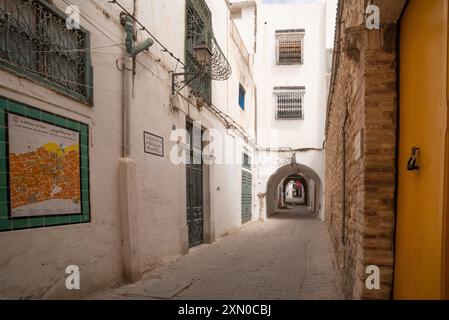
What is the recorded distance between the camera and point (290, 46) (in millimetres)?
13898

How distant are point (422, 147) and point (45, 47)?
3.80 metres

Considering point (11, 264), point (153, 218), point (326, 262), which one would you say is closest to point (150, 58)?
point (153, 218)

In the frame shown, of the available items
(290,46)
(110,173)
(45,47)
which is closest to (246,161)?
(290,46)

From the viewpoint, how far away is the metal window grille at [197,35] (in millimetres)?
6848

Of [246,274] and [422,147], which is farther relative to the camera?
[246,274]

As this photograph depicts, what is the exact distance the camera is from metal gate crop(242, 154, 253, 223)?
11.9 m

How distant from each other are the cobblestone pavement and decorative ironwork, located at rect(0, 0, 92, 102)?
8.90 feet

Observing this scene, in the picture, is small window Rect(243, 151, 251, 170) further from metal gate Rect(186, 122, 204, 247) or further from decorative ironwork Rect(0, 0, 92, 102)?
decorative ironwork Rect(0, 0, 92, 102)

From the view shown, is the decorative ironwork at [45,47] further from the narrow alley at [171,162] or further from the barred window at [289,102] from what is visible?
the barred window at [289,102]

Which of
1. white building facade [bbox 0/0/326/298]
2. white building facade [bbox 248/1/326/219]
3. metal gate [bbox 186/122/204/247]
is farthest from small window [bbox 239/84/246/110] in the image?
metal gate [bbox 186/122/204/247]

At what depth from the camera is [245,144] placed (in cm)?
1209

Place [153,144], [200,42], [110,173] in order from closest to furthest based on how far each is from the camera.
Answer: [110,173] < [153,144] < [200,42]

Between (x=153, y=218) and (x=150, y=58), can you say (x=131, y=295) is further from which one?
(x=150, y=58)

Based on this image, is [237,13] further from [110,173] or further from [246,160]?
[110,173]
